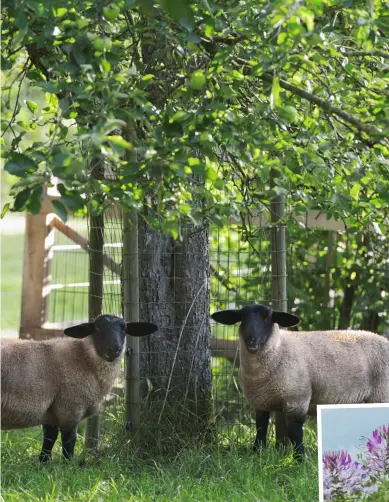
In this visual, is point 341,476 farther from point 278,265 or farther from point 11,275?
point 11,275

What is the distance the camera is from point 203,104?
163 inches

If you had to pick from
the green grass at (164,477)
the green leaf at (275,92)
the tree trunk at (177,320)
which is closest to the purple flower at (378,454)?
the green grass at (164,477)

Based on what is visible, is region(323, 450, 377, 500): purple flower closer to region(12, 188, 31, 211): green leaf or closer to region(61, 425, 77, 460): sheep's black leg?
region(12, 188, 31, 211): green leaf

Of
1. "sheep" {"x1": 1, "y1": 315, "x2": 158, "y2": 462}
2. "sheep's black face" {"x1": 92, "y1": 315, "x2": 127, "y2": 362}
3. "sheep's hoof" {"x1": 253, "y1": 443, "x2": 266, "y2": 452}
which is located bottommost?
"sheep's hoof" {"x1": 253, "y1": 443, "x2": 266, "y2": 452}

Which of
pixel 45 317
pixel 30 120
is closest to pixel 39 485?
pixel 30 120

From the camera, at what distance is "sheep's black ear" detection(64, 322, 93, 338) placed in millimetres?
5684

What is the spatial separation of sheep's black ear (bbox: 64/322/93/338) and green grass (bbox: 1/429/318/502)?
26.7 inches

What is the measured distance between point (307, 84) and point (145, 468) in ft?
7.74

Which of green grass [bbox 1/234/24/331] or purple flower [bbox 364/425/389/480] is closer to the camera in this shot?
purple flower [bbox 364/425/389/480]

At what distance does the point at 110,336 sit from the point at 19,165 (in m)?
2.28

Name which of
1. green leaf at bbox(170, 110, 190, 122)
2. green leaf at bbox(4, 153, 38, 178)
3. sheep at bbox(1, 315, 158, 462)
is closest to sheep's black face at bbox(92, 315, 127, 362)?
sheep at bbox(1, 315, 158, 462)

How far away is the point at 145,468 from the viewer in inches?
211

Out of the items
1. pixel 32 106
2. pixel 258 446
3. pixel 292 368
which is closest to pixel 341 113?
pixel 32 106

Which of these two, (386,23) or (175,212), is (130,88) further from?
(386,23)
